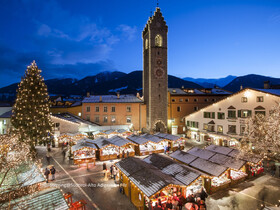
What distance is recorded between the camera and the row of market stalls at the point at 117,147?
66.7ft

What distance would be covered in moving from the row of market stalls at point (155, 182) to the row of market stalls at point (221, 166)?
2004 millimetres

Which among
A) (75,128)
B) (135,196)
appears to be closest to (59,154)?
(75,128)

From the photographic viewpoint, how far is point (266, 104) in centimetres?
2159

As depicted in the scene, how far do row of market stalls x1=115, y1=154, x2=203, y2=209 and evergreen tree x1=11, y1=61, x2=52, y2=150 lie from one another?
14316mm

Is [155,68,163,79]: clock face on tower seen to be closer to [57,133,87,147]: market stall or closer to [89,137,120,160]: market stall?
[57,133,87,147]: market stall

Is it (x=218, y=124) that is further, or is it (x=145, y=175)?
(x=218, y=124)

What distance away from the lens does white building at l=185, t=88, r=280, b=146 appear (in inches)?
874

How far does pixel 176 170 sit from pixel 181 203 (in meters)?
2.57

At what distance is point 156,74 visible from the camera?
132 feet

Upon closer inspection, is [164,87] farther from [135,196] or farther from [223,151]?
[135,196]

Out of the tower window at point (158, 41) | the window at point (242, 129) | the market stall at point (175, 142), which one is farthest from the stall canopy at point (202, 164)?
the tower window at point (158, 41)

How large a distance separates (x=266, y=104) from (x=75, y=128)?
3210cm

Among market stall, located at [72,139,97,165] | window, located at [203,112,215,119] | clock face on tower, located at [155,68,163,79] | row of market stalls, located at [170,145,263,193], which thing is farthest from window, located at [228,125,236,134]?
market stall, located at [72,139,97,165]

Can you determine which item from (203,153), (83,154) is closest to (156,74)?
(203,153)
